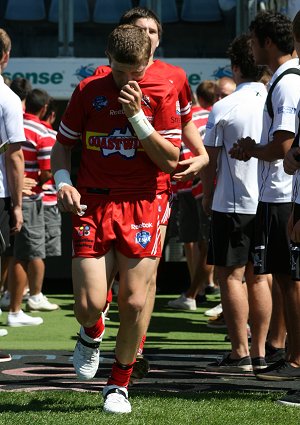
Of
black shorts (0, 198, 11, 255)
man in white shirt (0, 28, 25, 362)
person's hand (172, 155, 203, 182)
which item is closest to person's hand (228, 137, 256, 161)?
person's hand (172, 155, 203, 182)

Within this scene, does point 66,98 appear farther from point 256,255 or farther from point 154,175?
point 154,175

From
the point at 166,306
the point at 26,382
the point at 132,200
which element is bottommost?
the point at 166,306

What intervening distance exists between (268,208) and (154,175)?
1479mm

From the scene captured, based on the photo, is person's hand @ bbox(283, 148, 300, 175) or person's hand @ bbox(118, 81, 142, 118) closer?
person's hand @ bbox(118, 81, 142, 118)

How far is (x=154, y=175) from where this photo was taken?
5812 mm

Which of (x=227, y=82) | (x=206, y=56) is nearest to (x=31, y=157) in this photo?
(x=227, y=82)

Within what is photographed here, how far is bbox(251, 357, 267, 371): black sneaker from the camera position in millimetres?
7238

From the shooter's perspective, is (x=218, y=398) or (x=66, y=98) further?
(x=66, y=98)

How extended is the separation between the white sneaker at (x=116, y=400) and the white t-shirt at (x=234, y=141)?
219 cm

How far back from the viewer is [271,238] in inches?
276

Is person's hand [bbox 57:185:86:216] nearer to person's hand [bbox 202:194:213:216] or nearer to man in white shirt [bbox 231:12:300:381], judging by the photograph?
man in white shirt [bbox 231:12:300:381]

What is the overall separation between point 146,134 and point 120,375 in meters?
1.24

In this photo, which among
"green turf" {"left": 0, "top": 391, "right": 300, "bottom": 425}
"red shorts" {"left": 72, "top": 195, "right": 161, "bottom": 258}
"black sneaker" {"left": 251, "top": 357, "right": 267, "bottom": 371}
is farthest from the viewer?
"black sneaker" {"left": 251, "top": 357, "right": 267, "bottom": 371}

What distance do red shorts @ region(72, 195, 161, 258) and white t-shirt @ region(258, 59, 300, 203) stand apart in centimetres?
136
